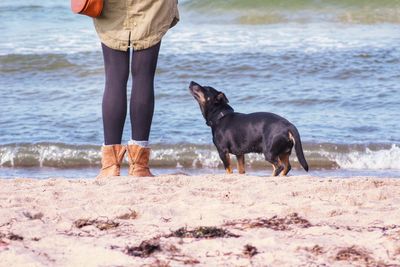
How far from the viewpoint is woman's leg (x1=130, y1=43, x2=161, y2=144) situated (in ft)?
20.2

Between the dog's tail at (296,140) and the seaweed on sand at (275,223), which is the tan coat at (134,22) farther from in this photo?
the seaweed on sand at (275,223)

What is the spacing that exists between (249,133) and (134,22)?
1.55m

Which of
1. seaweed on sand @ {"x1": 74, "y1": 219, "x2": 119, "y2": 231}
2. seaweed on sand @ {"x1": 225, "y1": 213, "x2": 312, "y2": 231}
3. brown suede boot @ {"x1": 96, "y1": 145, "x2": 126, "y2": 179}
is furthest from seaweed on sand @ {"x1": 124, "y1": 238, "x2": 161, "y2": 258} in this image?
brown suede boot @ {"x1": 96, "y1": 145, "x2": 126, "y2": 179}

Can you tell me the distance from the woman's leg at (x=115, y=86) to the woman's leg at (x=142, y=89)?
6 cm

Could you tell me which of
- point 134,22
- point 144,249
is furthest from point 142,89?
point 144,249

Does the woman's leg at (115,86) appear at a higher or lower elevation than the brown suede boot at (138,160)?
higher

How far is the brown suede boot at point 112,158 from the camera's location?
6441mm

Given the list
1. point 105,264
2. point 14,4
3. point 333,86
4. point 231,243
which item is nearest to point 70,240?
point 105,264

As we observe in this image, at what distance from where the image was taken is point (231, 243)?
4.43 metres

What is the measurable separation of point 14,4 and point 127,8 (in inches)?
519

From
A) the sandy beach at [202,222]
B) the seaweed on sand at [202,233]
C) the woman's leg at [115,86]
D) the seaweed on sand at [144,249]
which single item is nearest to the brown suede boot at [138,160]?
the woman's leg at [115,86]

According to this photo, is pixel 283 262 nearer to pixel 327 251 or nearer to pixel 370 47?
pixel 327 251

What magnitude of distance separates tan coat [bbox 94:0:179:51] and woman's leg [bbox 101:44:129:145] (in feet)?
0.29

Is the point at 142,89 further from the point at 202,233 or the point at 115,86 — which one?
the point at 202,233
